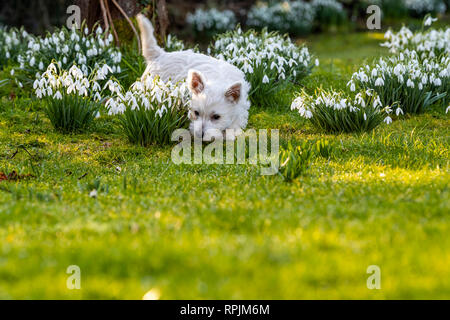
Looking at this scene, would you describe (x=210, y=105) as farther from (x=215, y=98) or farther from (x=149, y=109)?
(x=149, y=109)

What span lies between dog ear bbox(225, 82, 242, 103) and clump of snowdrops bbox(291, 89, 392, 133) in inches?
26.1

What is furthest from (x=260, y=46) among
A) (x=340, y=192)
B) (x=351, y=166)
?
(x=340, y=192)

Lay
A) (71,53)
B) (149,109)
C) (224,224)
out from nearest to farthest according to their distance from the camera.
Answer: (224,224)
(149,109)
(71,53)

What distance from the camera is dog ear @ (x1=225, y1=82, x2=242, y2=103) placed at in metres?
5.79

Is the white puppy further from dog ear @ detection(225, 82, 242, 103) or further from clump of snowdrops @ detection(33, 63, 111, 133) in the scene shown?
clump of snowdrops @ detection(33, 63, 111, 133)

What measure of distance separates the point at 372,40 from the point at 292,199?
1365cm

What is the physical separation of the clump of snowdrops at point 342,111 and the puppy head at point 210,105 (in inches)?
29.0

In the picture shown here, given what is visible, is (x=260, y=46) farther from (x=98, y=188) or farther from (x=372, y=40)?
(x=372, y=40)

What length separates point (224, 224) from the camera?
11.0 ft

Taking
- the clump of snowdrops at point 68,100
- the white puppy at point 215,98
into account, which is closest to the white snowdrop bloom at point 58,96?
the clump of snowdrops at point 68,100

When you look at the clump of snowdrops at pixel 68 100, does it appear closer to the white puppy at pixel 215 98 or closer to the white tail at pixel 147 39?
the white puppy at pixel 215 98

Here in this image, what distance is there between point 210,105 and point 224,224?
2.56m

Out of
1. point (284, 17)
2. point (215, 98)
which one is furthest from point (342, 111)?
point (284, 17)
